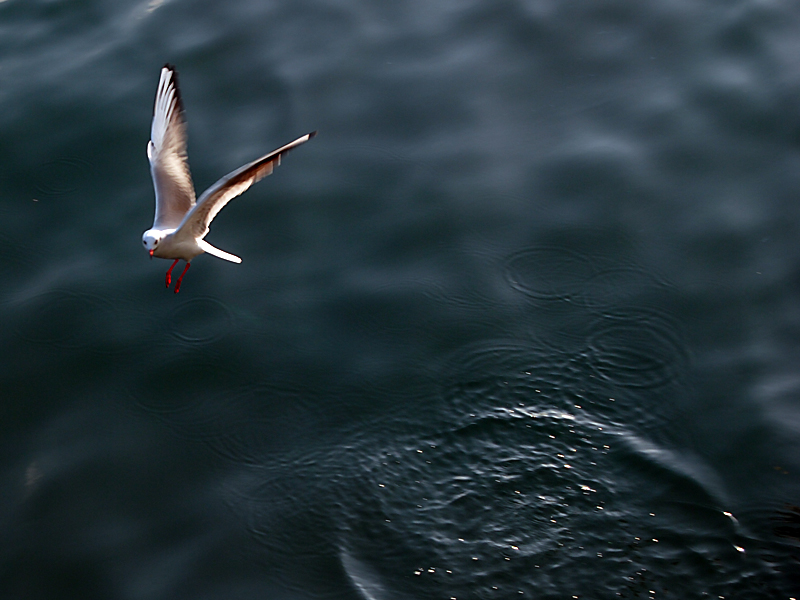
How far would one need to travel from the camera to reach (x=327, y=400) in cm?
651

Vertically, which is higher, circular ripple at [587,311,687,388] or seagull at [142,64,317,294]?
circular ripple at [587,311,687,388]

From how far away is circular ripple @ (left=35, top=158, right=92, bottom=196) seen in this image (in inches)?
325

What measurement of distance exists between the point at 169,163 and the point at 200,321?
1.35 meters

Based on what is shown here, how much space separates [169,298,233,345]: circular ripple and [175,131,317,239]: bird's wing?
1147mm

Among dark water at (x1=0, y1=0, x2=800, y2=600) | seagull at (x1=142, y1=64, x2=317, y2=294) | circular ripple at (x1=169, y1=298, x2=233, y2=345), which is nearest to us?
A: dark water at (x1=0, y1=0, x2=800, y2=600)

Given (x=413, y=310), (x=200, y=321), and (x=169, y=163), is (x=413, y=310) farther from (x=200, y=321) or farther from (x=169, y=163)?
(x=169, y=163)

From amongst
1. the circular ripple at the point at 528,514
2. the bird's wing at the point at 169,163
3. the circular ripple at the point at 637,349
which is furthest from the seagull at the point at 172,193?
the circular ripple at the point at 637,349

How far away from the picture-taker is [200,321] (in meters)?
7.13

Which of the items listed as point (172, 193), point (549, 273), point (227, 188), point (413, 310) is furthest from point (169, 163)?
point (549, 273)

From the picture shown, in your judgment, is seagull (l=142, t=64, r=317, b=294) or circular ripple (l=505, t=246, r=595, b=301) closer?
seagull (l=142, t=64, r=317, b=294)

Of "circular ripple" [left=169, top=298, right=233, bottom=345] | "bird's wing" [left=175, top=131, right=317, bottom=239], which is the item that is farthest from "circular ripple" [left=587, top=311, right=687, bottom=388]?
"circular ripple" [left=169, top=298, right=233, bottom=345]

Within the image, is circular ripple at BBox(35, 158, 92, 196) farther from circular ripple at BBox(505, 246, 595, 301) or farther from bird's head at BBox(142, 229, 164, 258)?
circular ripple at BBox(505, 246, 595, 301)

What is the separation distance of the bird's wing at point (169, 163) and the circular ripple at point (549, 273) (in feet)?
8.95

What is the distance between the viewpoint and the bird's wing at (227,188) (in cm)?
500
